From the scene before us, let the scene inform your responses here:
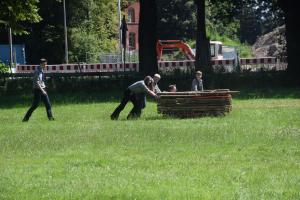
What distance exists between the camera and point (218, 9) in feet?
144

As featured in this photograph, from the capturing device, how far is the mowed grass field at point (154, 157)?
396 inches

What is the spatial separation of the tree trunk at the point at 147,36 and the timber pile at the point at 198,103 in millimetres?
13144

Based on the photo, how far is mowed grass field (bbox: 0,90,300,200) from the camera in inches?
396

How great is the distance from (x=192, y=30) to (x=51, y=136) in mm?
81312

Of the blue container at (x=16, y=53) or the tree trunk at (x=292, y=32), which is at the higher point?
the tree trunk at (x=292, y=32)

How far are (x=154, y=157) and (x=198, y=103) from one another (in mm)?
8329

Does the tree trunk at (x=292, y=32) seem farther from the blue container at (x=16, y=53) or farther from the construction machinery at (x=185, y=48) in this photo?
the blue container at (x=16, y=53)

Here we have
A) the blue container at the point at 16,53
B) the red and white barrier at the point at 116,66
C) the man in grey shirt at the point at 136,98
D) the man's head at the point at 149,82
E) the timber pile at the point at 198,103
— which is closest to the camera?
the timber pile at the point at 198,103

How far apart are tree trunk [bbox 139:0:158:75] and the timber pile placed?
13.1m

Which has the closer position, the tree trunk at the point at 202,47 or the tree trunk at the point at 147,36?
the tree trunk at the point at 147,36

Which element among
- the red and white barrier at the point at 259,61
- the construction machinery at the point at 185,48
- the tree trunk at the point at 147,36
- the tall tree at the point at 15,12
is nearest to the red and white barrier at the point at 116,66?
the red and white barrier at the point at 259,61

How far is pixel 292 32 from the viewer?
1422 inches

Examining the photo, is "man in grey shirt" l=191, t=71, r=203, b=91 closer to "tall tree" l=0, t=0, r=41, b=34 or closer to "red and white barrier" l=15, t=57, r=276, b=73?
"tall tree" l=0, t=0, r=41, b=34

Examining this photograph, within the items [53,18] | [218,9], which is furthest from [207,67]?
[53,18]
